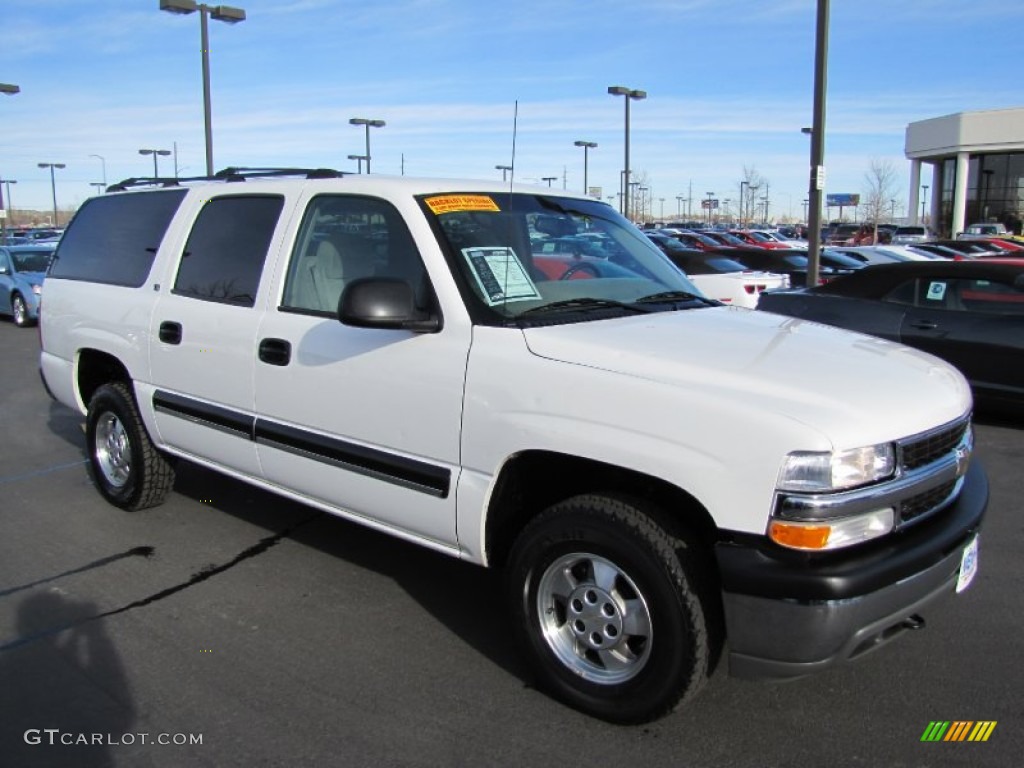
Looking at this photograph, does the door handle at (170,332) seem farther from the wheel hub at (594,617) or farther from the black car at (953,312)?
the black car at (953,312)

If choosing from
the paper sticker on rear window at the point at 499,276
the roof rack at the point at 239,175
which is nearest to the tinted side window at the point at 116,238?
the roof rack at the point at 239,175

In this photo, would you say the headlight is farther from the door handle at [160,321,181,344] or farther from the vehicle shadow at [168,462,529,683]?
the door handle at [160,321,181,344]

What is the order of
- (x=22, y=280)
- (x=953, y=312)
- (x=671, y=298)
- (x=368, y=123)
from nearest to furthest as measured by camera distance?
(x=671, y=298), (x=953, y=312), (x=22, y=280), (x=368, y=123)

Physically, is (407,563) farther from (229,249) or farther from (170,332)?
(229,249)

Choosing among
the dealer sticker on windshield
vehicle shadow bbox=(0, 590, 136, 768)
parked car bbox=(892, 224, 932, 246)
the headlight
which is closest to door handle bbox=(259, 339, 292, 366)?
vehicle shadow bbox=(0, 590, 136, 768)

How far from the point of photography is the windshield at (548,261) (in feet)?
11.1

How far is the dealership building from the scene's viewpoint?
49438 mm

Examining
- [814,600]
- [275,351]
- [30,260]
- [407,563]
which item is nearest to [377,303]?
[275,351]

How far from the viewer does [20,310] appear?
54.1 feet

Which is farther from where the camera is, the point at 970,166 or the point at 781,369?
the point at 970,166

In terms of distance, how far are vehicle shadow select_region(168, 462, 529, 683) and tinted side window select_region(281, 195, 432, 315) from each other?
4.51 feet

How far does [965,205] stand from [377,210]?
59024 millimetres

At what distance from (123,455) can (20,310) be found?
1328 centimetres

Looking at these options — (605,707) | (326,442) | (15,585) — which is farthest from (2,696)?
(605,707)
